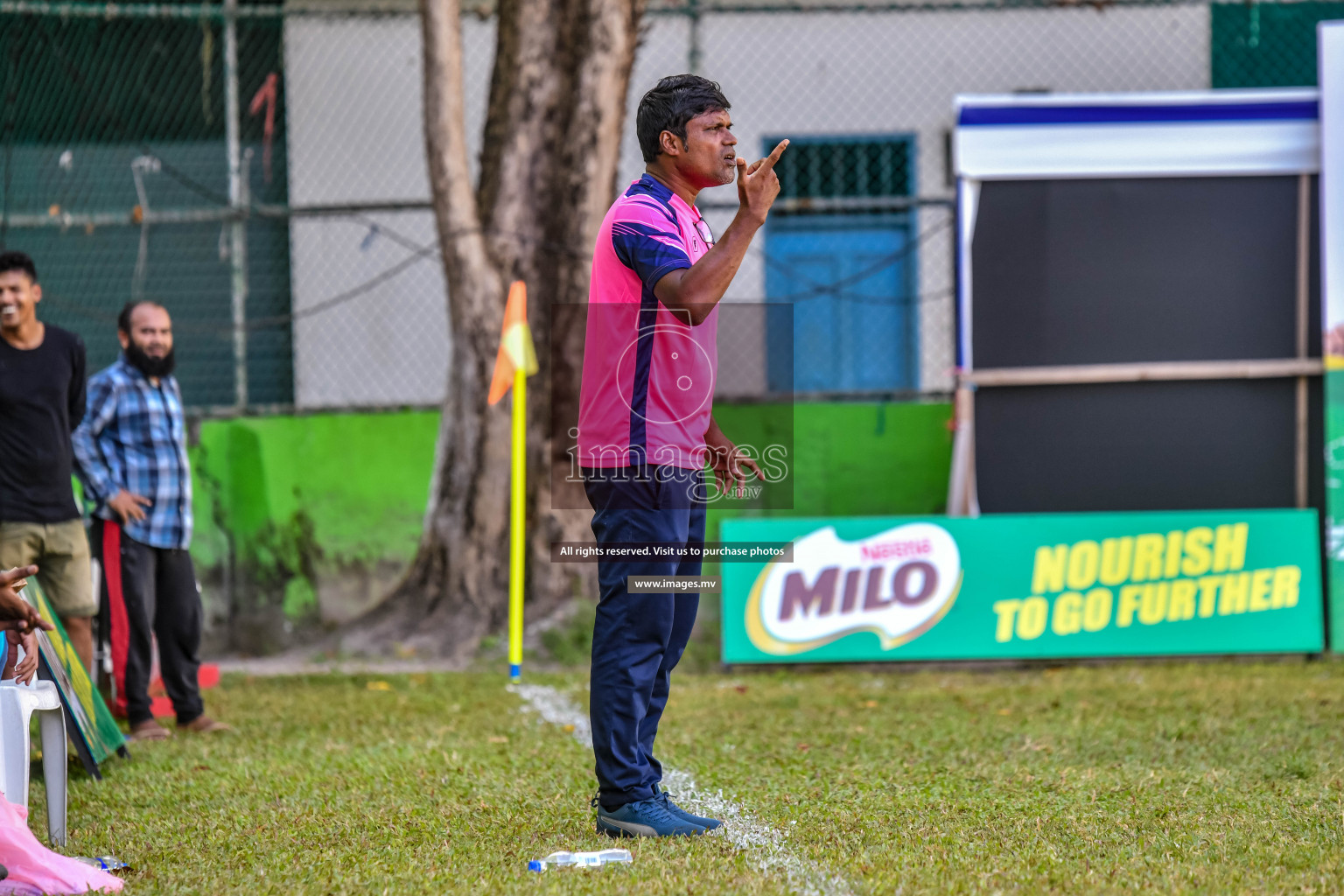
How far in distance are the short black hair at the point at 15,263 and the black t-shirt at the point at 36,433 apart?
0.28 metres

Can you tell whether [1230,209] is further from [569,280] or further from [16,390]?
[16,390]

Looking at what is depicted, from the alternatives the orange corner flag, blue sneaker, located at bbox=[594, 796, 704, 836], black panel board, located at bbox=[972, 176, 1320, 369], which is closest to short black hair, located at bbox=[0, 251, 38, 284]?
the orange corner flag

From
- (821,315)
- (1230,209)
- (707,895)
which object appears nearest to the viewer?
(707,895)

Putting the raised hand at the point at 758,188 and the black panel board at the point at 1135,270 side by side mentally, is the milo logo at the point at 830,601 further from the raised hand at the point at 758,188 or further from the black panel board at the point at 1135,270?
the raised hand at the point at 758,188

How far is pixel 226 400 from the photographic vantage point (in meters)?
10.6

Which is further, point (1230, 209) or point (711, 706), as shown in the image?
point (1230, 209)

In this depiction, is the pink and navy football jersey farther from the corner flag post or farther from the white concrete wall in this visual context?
the white concrete wall

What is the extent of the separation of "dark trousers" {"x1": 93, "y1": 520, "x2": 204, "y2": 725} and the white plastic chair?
6.99 feet

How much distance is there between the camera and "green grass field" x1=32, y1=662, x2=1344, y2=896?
3.40 metres

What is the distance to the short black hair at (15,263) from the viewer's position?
219 inches

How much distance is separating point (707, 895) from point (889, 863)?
55 cm

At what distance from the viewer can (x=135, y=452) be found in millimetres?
6176

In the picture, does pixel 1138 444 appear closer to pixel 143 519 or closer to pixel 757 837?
pixel 757 837

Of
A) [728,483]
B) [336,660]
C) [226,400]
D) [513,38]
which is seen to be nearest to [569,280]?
[513,38]
